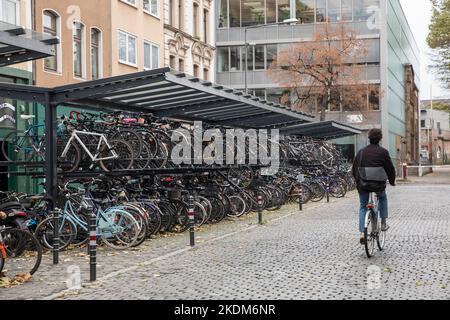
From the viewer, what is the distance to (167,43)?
34.4m

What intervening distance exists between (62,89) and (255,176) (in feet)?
29.4

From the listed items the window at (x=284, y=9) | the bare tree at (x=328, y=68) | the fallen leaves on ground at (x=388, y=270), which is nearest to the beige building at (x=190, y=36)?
the bare tree at (x=328, y=68)

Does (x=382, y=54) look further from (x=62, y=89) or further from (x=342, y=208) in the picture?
(x=62, y=89)

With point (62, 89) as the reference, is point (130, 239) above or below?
below

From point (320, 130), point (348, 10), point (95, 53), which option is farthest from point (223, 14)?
point (95, 53)

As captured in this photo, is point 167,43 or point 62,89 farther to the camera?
point 167,43

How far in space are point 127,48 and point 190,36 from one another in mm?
8706

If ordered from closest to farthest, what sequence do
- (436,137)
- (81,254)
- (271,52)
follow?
(81,254) < (271,52) < (436,137)

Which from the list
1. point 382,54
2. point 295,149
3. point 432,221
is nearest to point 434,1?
point 382,54

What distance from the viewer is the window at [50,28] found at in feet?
76.6

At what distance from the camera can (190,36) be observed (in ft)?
123

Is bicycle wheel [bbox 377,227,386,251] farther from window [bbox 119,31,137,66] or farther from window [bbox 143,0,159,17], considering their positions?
window [bbox 143,0,159,17]

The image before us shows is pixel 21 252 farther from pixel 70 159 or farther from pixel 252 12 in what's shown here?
pixel 252 12

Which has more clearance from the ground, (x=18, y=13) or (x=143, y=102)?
(x=18, y=13)
